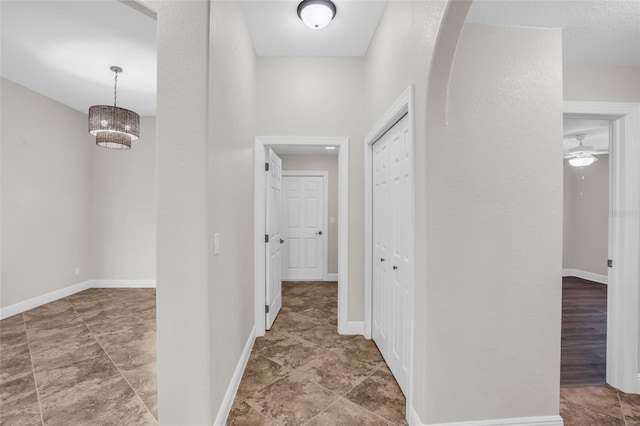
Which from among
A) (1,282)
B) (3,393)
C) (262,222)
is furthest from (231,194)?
(1,282)

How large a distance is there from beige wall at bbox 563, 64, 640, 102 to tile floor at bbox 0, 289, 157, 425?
3.73 metres

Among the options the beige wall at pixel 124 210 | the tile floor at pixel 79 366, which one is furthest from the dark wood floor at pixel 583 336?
the beige wall at pixel 124 210

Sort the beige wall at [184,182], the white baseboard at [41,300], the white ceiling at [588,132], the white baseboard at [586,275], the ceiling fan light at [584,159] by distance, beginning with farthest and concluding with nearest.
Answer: the white baseboard at [586,275] < the ceiling fan light at [584,159] < the white ceiling at [588,132] < the white baseboard at [41,300] < the beige wall at [184,182]

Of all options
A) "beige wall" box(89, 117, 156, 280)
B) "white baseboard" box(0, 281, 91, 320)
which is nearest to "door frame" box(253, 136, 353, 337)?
"beige wall" box(89, 117, 156, 280)

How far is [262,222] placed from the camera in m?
2.99

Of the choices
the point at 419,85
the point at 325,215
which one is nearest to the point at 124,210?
the point at 325,215

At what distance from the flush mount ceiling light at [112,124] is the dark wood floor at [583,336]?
15.6ft

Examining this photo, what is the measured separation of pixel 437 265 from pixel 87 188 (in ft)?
17.8

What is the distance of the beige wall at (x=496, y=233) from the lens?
1584 millimetres

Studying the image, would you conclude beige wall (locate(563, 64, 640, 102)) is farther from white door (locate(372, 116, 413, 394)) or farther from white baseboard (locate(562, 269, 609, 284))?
white baseboard (locate(562, 269, 609, 284))

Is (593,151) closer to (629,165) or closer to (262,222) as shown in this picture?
(629,165)

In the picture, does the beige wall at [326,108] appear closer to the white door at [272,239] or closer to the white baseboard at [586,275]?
the white door at [272,239]

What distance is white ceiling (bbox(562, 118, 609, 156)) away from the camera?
159 inches

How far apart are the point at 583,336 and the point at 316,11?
4.17 metres
